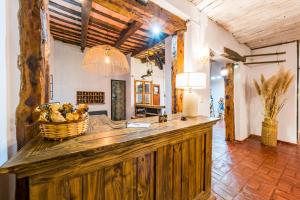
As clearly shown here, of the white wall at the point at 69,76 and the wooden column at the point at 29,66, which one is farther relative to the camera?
the white wall at the point at 69,76

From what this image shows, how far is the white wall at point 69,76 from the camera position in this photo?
449 centimetres

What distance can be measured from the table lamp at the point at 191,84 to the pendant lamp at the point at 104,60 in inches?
40.4

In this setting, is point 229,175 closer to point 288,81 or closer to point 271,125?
point 271,125

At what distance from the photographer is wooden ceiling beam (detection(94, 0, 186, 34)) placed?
1.62 m

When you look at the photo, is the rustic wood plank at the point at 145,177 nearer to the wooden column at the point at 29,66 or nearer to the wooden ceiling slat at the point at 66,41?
the wooden column at the point at 29,66

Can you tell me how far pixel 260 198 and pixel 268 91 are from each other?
271 cm

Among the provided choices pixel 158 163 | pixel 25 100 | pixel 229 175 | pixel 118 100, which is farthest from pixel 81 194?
pixel 118 100

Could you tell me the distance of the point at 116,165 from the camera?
93cm

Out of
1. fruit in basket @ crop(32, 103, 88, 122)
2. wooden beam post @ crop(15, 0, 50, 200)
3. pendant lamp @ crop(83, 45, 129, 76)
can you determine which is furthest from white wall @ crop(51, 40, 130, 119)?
fruit in basket @ crop(32, 103, 88, 122)

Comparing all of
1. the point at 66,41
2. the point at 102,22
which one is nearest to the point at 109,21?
the point at 102,22

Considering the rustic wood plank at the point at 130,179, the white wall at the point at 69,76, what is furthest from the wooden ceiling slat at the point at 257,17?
the white wall at the point at 69,76

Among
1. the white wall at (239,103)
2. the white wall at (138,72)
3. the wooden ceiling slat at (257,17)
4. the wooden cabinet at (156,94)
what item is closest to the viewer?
the wooden ceiling slat at (257,17)

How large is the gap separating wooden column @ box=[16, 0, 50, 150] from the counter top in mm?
106

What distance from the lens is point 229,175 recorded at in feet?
7.39
